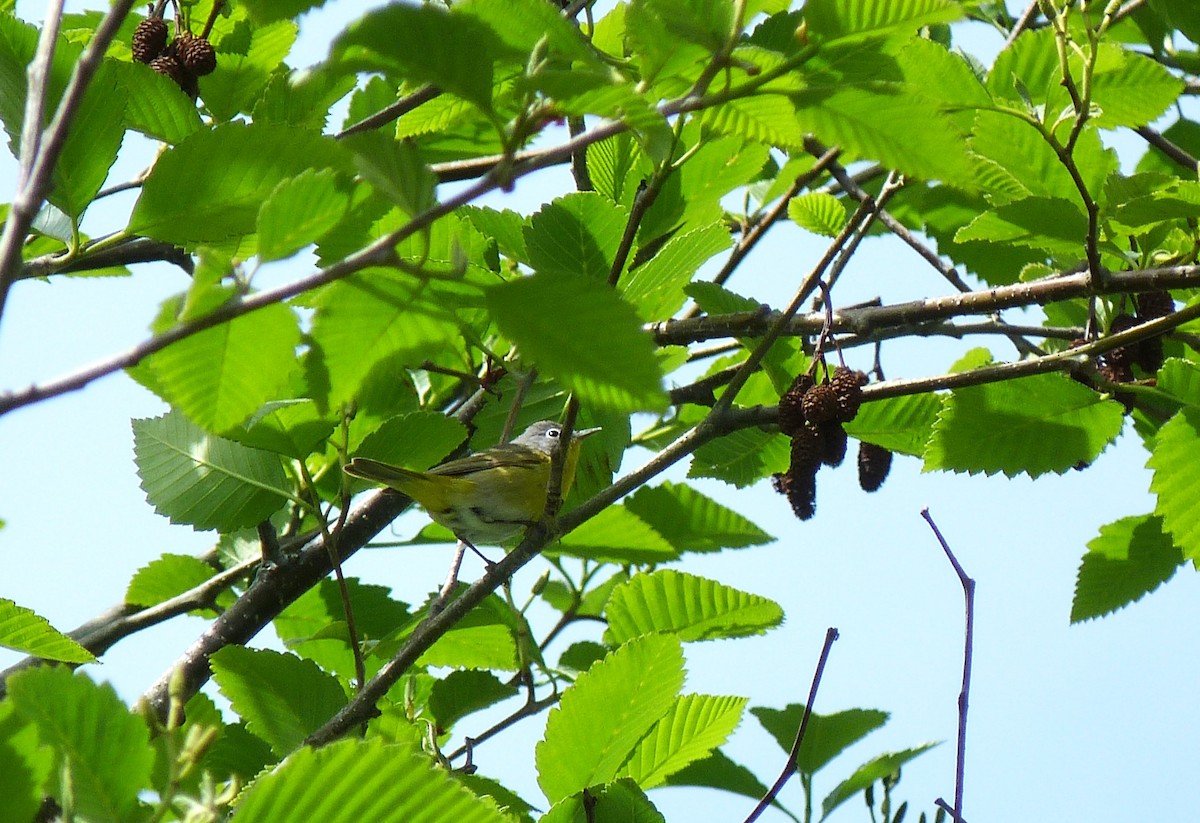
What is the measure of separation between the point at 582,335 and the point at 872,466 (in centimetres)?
214

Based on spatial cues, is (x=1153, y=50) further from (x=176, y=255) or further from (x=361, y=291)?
(x=361, y=291)

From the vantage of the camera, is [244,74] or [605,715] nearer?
[605,715]

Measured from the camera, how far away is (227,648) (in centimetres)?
259

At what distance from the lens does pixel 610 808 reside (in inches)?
87.3

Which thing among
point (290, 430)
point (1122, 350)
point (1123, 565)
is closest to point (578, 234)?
point (290, 430)

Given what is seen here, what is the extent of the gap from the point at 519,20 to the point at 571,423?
80 cm

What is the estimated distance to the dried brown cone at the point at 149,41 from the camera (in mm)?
3105

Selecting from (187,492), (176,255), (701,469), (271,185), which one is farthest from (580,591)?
(271,185)

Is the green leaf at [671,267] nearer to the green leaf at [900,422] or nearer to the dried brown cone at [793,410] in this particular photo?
the dried brown cone at [793,410]

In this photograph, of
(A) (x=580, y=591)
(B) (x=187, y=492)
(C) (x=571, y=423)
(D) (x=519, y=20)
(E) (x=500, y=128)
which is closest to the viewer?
(E) (x=500, y=128)

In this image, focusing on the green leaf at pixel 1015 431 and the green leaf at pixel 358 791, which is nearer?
the green leaf at pixel 358 791

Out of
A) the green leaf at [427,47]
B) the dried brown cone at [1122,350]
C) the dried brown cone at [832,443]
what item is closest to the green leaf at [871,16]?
the green leaf at [427,47]

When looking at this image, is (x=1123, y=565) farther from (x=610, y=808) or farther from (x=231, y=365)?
(x=231, y=365)

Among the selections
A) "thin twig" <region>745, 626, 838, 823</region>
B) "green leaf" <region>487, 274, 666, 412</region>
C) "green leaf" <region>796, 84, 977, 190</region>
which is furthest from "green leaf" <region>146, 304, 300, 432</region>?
"thin twig" <region>745, 626, 838, 823</region>
